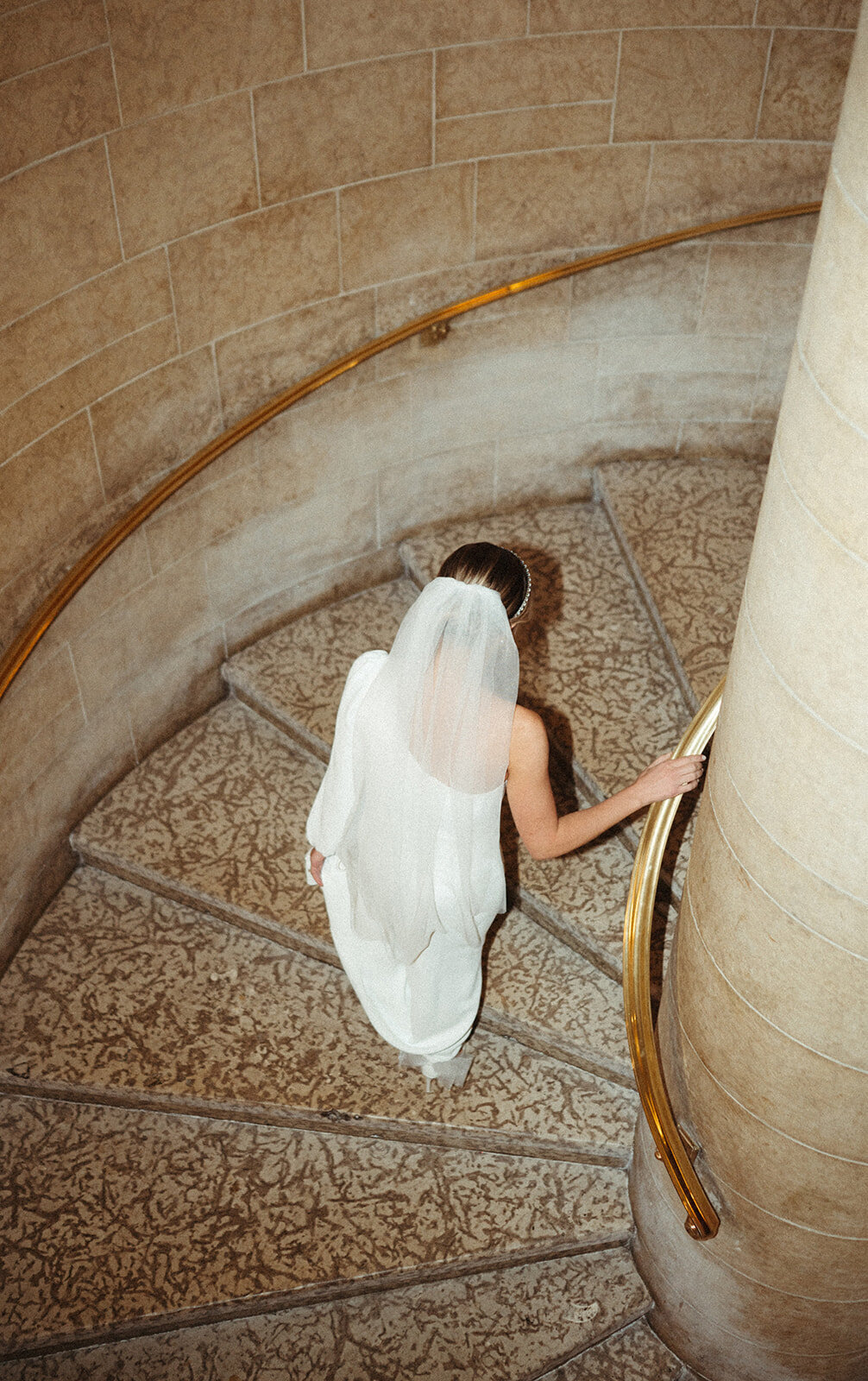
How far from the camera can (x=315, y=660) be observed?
14.7 feet

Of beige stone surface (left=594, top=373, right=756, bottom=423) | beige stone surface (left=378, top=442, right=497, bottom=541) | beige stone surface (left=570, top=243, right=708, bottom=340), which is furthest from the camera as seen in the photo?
beige stone surface (left=594, top=373, right=756, bottom=423)

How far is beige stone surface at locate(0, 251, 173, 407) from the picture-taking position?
10.5ft

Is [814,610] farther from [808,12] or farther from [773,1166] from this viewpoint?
[808,12]

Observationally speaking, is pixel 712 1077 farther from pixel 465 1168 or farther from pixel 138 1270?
pixel 138 1270

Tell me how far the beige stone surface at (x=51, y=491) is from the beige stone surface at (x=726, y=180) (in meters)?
2.07

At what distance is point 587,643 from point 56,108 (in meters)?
2.38

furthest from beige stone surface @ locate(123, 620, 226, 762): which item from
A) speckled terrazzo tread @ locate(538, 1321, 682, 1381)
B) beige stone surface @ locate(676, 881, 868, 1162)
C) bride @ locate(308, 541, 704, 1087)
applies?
speckled terrazzo tread @ locate(538, 1321, 682, 1381)

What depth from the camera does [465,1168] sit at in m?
3.46

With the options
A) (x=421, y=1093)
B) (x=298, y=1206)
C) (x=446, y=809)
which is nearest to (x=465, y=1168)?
(x=421, y=1093)

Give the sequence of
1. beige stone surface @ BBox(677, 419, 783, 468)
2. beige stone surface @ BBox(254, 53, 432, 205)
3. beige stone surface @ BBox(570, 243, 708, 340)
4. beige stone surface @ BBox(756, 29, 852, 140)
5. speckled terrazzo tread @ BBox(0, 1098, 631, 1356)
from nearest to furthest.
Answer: speckled terrazzo tread @ BBox(0, 1098, 631, 1356)
beige stone surface @ BBox(254, 53, 432, 205)
beige stone surface @ BBox(756, 29, 852, 140)
beige stone surface @ BBox(570, 243, 708, 340)
beige stone surface @ BBox(677, 419, 783, 468)

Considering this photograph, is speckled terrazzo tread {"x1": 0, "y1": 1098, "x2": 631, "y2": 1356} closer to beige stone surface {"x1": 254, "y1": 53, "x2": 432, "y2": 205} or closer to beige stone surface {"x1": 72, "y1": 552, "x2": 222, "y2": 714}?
beige stone surface {"x1": 72, "y1": 552, "x2": 222, "y2": 714}

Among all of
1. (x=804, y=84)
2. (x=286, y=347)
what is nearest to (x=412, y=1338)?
(x=286, y=347)

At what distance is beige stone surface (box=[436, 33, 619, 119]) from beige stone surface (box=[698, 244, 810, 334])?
2.60 ft

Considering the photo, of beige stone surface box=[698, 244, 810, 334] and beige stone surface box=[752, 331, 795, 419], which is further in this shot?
beige stone surface box=[752, 331, 795, 419]
